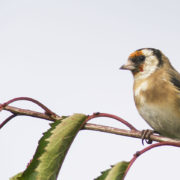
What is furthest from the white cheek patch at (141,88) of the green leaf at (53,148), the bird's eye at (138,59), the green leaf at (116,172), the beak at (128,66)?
the green leaf at (116,172)

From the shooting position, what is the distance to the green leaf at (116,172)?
211cm

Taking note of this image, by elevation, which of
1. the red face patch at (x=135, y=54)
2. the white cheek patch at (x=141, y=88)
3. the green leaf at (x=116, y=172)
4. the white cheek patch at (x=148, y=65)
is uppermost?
the red face patch at (x=135, y=54)

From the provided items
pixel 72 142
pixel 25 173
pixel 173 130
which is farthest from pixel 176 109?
pixel 25 173

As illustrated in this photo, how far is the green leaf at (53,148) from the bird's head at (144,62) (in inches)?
104

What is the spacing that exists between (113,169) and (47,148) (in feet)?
1.50

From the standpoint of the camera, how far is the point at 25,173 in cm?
204

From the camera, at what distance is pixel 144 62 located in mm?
5078

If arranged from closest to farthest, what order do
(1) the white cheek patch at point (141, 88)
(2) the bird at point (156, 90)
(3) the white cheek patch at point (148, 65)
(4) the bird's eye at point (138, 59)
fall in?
(2) the bird at point (156, 90) → (1) the white cheek patch at point (141, 88) → (3) the white cheek patch at point (148, 65) → (4) the bird's eye at point (138, 59)

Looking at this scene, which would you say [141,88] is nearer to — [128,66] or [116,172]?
[128,66]

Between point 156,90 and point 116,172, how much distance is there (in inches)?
92.3

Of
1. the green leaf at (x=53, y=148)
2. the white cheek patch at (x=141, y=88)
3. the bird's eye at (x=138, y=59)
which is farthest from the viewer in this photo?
the bird's eye at (x=138, y=59)

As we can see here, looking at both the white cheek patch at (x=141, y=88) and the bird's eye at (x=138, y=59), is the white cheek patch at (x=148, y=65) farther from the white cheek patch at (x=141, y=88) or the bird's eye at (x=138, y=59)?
the white cheek patch at (x=141, y=88)

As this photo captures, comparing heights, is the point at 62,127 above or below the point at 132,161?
above

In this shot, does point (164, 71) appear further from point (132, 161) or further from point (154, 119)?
point (132, 161)
